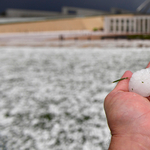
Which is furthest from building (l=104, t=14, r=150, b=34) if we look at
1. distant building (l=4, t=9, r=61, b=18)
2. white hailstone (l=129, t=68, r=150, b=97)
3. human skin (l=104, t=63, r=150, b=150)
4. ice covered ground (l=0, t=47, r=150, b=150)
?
distant building (l=4, t=9, r=61, b=18)

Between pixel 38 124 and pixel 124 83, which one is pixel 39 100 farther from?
pixel 124 83

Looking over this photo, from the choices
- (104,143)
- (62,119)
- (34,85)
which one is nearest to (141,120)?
(104,143)

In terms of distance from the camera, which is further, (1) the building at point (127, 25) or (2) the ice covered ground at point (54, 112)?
(1) the building at point (127, 25)

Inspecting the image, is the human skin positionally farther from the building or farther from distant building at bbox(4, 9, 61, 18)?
distant building at bbox(4, 9, 61, 18)

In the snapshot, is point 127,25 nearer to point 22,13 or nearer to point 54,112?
point 54,112

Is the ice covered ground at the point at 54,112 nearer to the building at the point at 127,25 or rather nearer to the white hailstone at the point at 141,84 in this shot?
the white hailstone at the point at 141,84

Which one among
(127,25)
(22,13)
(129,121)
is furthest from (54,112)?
(22,13)

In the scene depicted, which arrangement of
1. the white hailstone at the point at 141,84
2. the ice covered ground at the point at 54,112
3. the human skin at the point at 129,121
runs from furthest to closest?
1. the ice covered ground at the point at 54,112
2. the white hailstone at the point at 141,84
3. the human skin at the point at 129,121

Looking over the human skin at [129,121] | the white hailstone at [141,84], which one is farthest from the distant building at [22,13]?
the human skin at [129,121]
